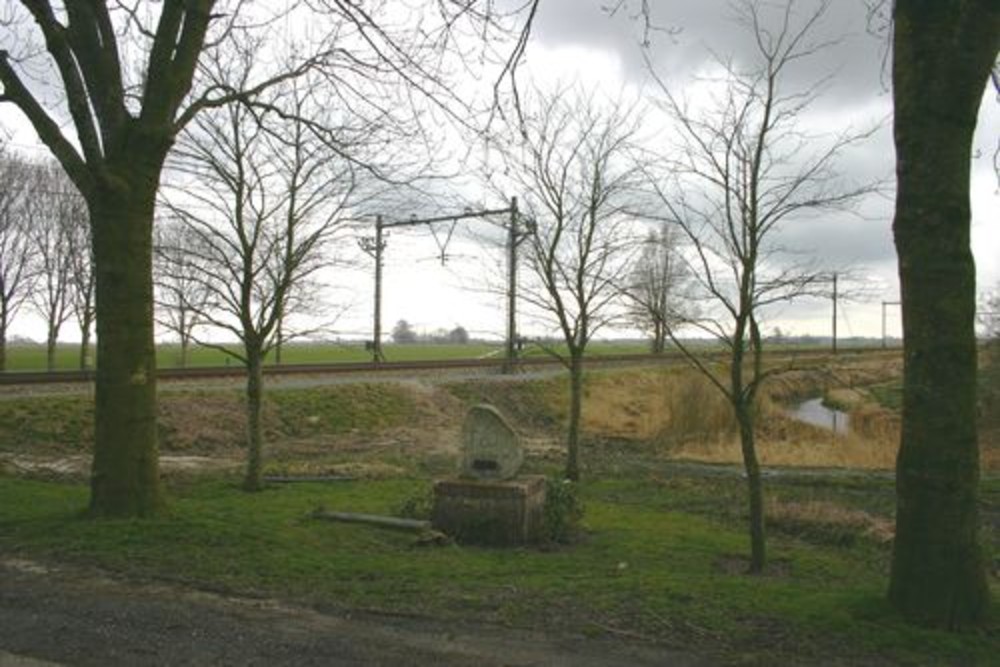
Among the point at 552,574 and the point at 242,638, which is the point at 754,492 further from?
the point at 242,638

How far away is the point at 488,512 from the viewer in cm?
1077

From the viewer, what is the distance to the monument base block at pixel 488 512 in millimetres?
10680

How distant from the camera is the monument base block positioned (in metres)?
10.7

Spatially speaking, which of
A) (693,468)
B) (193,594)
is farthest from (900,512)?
(693,468)

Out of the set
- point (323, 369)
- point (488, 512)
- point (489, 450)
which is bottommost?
point (488, 512)

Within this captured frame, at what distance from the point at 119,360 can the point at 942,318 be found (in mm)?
6934

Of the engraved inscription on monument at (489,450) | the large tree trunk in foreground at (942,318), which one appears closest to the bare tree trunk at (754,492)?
the engraved inscription on monument at (489,450)

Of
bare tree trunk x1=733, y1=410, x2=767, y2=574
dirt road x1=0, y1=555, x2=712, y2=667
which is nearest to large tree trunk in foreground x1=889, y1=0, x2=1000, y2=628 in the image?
dirt road x1=0, y1=555, x2=712, y2=667

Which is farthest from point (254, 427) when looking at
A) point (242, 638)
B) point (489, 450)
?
point (242, 638)

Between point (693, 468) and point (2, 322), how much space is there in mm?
26877

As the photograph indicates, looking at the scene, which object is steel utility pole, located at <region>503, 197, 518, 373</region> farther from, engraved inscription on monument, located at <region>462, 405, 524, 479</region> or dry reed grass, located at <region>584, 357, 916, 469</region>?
engraved inscription on monument, located at <region>462, 405, 524, 479</region>

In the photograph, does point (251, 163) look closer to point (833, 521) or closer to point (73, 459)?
point (73, 459)

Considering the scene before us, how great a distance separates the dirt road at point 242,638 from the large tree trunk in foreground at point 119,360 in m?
2.55

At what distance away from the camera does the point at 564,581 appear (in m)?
7.43
